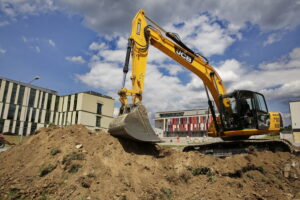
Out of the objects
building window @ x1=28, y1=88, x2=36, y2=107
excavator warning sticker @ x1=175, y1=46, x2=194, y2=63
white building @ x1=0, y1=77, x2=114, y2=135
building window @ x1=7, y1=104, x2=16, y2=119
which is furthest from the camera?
building window @ x1=28, y1=88, x2=36, y2=107

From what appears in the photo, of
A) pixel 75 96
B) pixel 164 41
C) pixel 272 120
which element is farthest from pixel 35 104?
pixel 272 120

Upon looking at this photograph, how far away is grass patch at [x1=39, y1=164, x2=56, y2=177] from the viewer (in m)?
7.03

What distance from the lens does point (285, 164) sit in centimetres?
914

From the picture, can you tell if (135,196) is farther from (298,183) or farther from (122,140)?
(298,183)

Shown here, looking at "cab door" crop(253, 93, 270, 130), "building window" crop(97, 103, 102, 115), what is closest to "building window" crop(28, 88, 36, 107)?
"building window" crop(97, 103, 102, 115)

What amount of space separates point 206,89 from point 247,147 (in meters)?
3.79

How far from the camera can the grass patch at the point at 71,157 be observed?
7319 mm

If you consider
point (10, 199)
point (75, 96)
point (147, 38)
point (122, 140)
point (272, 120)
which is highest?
point (75, 96)

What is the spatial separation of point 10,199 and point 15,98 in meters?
43.5

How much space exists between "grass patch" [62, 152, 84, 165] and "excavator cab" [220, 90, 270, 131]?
7.88 meters

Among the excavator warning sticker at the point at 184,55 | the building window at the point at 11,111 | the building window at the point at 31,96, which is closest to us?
the excavator warning sticker at the point at 184,55

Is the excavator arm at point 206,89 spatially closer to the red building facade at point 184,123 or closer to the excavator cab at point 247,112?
the excavator cab at point 247,112

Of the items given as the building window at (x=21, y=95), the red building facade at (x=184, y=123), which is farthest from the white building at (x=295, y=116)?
the building window at (x=21, y=95)

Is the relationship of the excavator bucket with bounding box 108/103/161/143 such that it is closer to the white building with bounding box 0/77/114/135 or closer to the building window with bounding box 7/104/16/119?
the white building with bounding box 0/77/114/135
